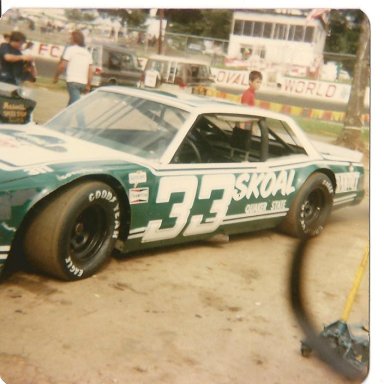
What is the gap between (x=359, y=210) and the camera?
2.22 meters

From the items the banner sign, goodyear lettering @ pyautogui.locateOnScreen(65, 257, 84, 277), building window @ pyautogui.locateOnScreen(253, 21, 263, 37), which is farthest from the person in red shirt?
goodyear lettering @ pyautogui.locateOnScreen(65, 257, 84, 277)

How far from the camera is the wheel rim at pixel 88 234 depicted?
84.3 inches

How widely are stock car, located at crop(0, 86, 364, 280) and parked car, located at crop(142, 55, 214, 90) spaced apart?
16 centimetres

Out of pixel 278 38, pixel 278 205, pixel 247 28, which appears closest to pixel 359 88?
pixel 278 38

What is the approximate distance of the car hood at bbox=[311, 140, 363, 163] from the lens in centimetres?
228

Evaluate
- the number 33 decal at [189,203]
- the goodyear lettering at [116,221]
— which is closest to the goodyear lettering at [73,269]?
the goodyear lettering at [116,221]

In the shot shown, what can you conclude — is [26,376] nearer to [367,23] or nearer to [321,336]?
[321,336]

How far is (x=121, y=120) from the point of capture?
2533 mm

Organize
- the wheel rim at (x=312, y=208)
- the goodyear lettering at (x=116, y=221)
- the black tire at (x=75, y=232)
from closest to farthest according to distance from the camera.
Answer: the black tire at (x=75, y=232) < the goodyear lettering at (x=116, y=221) < the wheel rim at (x=312, y=208)

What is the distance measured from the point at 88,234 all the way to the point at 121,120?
623 mm

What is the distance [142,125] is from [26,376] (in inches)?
49.7

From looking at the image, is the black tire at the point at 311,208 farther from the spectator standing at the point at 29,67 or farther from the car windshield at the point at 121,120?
the spectator standing at the point at 29,67

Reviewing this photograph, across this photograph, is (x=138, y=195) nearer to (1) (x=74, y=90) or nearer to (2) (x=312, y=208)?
(1) (x=74, y=90)
